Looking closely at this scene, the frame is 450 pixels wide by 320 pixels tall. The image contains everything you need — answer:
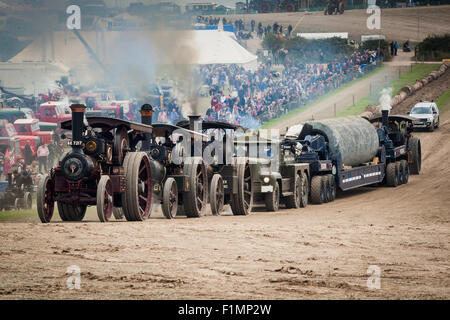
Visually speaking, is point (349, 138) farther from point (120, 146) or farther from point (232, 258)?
point (232, 258)

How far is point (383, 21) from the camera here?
8281 centimetres

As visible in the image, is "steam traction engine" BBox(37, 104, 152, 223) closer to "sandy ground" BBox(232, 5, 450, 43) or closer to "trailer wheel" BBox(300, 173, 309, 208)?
"trailer wheel" BBox(300, 173, 309, 208)

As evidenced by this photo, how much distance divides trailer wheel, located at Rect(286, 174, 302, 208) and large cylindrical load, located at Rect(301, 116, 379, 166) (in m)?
2.43

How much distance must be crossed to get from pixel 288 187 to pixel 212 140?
286cm

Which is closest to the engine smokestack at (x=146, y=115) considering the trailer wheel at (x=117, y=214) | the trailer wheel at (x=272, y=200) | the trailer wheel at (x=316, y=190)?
the trailer wheel at (x=117, y=214)

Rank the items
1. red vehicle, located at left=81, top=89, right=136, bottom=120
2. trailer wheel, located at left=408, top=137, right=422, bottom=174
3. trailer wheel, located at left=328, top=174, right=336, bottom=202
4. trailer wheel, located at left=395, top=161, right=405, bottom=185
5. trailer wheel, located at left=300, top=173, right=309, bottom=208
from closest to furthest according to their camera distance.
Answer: trailer wheel, located at left=300, top=173, right=309, bottom=208 → trailer wheel, located at left=328, top=174, right=336, bottom=202 → trailer wheel, located at left=395, top=161, right=405, bottom=185 → trailer wheel, located at left=408, top=137, right=422, bottom=174 → red vehicle, located at left=81, top=89, right=136, bottom=120

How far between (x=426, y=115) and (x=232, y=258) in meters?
32.6

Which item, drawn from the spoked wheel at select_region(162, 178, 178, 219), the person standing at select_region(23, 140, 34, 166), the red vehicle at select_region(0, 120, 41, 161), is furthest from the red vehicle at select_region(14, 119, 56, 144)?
the spoked wheel at select_region(162, 178, 178, 219)

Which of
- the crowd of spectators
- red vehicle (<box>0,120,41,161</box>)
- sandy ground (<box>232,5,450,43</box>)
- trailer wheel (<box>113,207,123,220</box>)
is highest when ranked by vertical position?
sandy ground (<box>232,5,450,43</box>)

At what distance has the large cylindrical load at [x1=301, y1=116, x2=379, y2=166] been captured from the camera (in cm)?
2756

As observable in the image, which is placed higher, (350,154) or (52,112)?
(52,112)

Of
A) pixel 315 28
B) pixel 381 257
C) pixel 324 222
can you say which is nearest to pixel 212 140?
pixel 324 222

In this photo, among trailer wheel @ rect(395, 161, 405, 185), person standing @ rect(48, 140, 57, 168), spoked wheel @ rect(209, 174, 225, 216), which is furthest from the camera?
trailer wheel @ rect(395, 161, 405, 185)

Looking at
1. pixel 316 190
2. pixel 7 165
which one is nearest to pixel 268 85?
pixel 7 165
